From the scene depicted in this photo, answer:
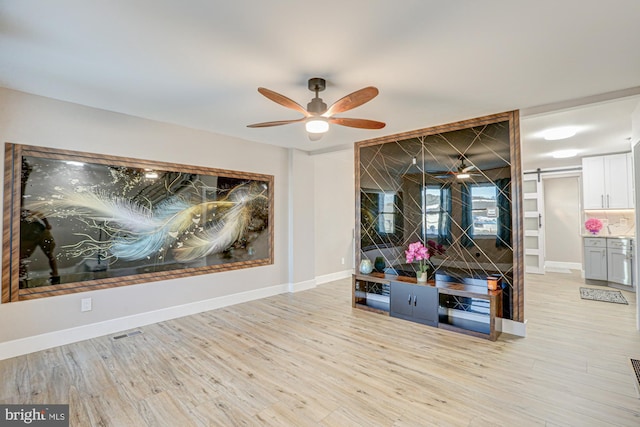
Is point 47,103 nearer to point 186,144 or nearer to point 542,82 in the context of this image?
point 186,144

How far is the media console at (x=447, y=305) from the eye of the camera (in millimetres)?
3531

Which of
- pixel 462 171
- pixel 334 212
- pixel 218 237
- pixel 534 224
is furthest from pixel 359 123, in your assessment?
pixel 534 224

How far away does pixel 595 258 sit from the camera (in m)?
5.95

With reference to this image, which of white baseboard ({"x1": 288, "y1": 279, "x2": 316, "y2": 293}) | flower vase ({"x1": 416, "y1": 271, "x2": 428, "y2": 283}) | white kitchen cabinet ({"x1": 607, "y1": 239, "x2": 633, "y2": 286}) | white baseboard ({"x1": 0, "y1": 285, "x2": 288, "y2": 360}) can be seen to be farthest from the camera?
white baseboard ({"x1": 288, "y1": 279, "x2": 316, "y2": 293})

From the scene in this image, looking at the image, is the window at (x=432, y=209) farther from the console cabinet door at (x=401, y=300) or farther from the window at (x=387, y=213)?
the console cabinet door at (x=401, y=300)

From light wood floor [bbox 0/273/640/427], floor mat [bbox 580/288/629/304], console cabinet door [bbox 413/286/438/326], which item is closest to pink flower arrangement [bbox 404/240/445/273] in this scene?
console cabinet door [bbox 413/286/438/326]

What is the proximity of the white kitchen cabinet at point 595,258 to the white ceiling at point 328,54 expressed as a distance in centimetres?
338

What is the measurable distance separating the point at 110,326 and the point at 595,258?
8.31 metres

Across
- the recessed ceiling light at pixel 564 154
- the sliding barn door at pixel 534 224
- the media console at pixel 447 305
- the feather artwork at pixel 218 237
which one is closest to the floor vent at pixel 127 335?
the feather artwork at pixel 218 237

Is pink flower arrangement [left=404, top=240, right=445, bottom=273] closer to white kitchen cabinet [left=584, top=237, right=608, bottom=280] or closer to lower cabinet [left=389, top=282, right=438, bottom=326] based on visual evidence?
lower cabinet [left=389, top=282, right=438, bottom=326]

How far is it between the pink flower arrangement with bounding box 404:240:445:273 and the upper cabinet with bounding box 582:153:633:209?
4.40m

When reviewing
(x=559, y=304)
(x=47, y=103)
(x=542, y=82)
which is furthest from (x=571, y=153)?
(x=47, y=103)

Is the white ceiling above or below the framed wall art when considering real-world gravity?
above

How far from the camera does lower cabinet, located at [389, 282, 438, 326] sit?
3.82 m
